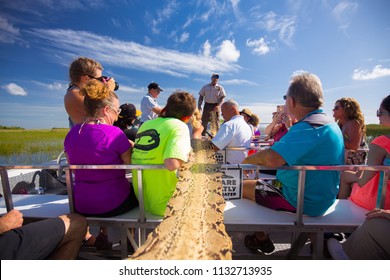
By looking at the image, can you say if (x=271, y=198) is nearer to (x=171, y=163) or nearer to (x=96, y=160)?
(x=171, y=163)

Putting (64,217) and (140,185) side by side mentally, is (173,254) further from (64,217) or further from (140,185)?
(64,217)

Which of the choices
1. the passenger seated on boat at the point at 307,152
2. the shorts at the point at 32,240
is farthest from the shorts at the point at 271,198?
the shorts at the point at 32,240

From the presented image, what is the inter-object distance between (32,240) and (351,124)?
4007 mm

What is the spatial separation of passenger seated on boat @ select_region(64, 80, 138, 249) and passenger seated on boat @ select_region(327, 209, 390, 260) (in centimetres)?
167

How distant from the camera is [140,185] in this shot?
1679 mm

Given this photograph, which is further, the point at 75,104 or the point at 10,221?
the point at 75,104

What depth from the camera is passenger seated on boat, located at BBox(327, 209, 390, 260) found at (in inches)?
55.1

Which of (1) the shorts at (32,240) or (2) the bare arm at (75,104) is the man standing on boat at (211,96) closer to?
(2) the bare arm at (75,104)

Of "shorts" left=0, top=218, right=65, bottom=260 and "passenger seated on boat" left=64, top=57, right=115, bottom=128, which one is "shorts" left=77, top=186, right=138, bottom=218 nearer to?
"shorts" left=0, top=218, right=65, bottom=260

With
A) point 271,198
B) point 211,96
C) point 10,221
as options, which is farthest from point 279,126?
point 211,96

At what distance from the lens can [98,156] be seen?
1730mm

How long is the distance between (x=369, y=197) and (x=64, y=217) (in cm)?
240

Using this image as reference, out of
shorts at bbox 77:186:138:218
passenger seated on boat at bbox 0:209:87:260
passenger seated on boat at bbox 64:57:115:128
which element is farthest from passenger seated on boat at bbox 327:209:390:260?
passenger seated on boat at bbox 64:57:115:128
